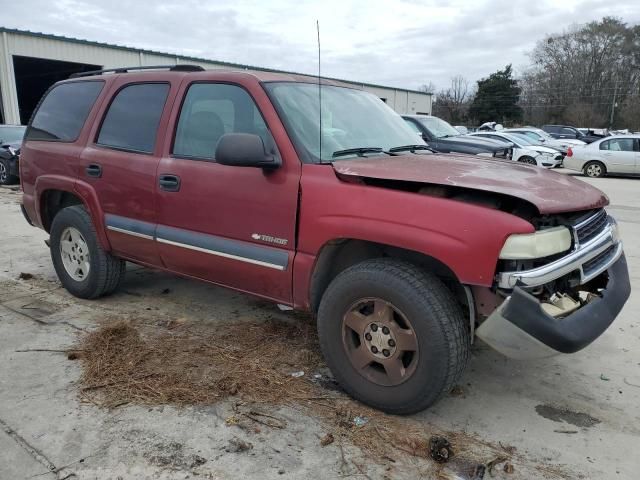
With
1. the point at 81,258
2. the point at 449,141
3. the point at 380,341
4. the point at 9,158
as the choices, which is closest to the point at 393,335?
the point at 380,341

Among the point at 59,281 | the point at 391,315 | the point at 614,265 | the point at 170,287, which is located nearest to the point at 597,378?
the point at 614,265

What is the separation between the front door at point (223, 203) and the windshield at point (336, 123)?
0.14 m

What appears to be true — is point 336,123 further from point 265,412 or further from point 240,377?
point 265,412

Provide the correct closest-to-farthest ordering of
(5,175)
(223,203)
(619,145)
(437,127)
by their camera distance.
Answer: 1. (223,203)
2. (437,127)
3. (5,175)
4. (619,145)

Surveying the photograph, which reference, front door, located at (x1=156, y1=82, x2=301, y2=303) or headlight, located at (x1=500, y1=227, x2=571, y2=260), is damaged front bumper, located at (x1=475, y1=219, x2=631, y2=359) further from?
front door, located at (x1=156, y1=82, x2=301, y2=303)

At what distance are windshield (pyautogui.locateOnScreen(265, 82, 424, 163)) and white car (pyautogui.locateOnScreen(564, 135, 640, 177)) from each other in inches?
610

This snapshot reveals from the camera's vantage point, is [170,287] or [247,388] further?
[170,287]

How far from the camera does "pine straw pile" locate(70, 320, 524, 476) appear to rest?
9.02 ft

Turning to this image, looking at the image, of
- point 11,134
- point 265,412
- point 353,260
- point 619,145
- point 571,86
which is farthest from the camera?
point 571,86

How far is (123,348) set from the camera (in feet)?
12.1

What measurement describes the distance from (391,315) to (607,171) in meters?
17.2

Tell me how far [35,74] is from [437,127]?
27578 mm

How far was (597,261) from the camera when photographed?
2.99 meters

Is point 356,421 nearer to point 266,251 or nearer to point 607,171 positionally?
point 266,251
